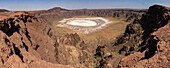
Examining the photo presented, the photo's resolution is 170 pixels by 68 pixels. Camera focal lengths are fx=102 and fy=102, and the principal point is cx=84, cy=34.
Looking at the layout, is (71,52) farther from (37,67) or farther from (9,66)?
(9,66)

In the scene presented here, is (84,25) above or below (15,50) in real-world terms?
below

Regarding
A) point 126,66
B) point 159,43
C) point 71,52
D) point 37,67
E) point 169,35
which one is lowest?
point 71,52

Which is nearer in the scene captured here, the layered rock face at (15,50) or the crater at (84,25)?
the layered rock face at (15,50)

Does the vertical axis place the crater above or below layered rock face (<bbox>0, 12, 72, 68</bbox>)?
below

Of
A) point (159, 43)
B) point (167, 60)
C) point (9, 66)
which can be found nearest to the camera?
point (167, 60)

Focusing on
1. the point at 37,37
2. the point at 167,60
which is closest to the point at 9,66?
the point at 37,37

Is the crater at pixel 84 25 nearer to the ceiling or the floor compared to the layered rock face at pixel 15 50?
nearer to the floor

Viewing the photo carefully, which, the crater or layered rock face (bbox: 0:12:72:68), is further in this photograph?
the crater

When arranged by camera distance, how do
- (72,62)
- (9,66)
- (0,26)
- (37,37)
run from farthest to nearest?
1. (72,62)
2. (37,37)
3. (0,26)
4. (9,66)

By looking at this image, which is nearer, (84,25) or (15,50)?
(15,50)

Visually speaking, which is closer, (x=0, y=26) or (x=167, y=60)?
(x=167, y=60)

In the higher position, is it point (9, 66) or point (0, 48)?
point (0, 48)
